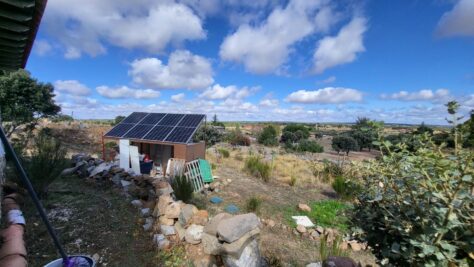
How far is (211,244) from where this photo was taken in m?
3.80

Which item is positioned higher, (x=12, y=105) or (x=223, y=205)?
(x=12, y=105)

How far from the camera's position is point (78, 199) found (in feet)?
17.6

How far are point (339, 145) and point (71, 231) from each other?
1103 inches

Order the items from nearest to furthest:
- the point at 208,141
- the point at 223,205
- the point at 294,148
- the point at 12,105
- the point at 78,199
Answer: the point at 78,199
the point at 223,205
the point at 12,105
the point at 208,141
the point at 294,148

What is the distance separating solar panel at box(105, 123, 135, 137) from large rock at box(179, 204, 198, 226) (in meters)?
6.07

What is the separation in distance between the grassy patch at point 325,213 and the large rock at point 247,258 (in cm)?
253

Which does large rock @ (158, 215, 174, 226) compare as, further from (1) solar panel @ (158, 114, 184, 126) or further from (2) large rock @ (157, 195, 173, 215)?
(1) solar panel @ (158, 114, 184, 126)

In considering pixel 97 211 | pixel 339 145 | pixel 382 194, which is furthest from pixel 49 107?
pixel 339 145

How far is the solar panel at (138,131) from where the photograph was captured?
9.33 m

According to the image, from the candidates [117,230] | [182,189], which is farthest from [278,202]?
[117,230]

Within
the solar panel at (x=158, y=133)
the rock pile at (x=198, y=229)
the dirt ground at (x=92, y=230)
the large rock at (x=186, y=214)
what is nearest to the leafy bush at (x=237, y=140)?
the solar panel at (x=158, y=133)

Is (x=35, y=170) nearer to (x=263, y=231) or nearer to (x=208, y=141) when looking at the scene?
(x=263, y=231)

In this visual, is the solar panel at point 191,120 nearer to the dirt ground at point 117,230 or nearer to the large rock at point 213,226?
the dirt ground at point 117,230

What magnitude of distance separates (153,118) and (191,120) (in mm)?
1923
